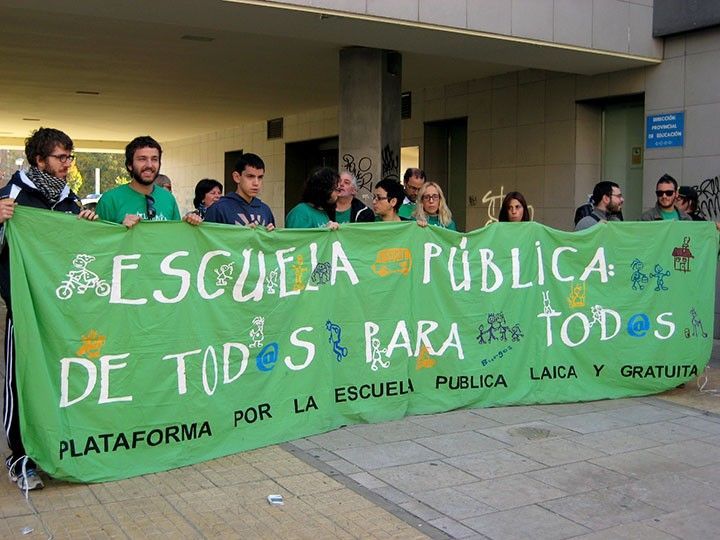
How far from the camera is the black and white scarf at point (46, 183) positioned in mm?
4789

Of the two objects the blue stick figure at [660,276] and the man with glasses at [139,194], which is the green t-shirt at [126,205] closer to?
the man with glasses at [139,194]

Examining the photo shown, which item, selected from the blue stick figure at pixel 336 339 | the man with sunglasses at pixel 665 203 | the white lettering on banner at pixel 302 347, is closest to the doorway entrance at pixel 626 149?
the man with sunglasses at pixel 665 203

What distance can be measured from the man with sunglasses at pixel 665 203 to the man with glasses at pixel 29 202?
568cm

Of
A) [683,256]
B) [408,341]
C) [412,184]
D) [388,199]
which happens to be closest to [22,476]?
[408,341]

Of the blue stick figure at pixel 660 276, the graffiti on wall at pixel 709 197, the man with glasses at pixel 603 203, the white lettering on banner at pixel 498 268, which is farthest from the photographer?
the graffiti on wall at pixel 709 197

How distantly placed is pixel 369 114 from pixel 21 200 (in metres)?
7.06

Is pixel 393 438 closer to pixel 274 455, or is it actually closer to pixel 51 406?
pixel 274 455

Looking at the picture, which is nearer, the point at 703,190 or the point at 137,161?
the point at 137,161

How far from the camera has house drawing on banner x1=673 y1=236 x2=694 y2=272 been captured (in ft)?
24.1

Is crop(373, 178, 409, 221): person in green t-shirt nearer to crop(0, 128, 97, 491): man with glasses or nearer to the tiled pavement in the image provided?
the tiled pavement

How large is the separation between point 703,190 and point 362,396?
6592 mm

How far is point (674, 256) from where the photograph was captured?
7344 millimetres

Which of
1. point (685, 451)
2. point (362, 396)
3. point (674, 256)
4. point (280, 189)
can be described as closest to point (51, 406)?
point (362, 396)

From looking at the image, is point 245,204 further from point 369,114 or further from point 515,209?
point 369,114
